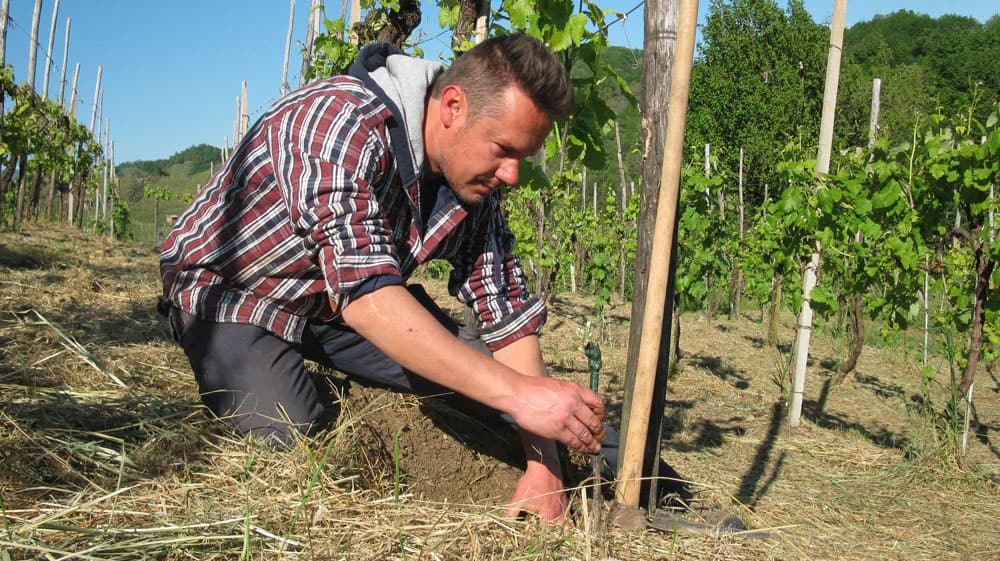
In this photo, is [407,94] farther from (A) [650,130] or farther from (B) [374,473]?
(B) [374,473]

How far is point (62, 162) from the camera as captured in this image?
15672 mm

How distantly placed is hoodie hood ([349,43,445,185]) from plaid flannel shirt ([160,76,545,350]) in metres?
0.01

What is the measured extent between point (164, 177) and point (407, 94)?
55812 mm

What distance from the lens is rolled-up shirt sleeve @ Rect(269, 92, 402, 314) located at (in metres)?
1.80

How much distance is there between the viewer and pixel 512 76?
1.96 m

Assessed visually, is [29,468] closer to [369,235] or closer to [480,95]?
[369,235]

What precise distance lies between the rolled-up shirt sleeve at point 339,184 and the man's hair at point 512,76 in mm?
280

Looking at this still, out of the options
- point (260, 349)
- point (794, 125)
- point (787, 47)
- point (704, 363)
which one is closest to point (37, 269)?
point (260, 349)

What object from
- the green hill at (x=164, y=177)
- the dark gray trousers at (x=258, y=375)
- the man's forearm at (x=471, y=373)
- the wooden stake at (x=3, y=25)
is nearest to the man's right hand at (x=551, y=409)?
the man's forearm at (x=471, y=373)

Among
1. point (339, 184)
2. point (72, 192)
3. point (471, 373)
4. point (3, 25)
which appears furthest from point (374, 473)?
point (72, 192)

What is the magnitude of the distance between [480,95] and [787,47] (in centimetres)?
3231

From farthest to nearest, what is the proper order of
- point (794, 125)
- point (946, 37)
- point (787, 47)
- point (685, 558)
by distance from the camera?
point (946, 37) → point (787, 47) → point (794, 125) → point (685, 558)

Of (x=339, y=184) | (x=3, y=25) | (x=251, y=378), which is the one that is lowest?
(x=251, y=378)

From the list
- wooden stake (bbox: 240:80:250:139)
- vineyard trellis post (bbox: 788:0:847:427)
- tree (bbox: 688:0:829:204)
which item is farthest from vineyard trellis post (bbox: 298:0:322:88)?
tree (bbox: 688:0:829:204)
